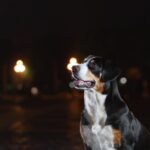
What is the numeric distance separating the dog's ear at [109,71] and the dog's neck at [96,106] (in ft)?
0.72

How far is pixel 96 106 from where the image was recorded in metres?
8.34

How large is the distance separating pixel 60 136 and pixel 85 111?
9482mm

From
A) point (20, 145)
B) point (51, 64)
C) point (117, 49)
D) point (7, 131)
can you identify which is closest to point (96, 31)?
point (117, 49)

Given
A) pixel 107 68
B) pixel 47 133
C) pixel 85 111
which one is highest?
pixel 107 68

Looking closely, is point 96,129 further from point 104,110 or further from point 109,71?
point 109,71

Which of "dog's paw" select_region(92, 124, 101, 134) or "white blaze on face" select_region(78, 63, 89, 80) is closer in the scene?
"dog's paw" select_region(92, 124, 101, 134)

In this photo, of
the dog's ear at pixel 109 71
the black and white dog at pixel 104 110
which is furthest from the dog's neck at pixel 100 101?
the dog's ear at pixel 109 71

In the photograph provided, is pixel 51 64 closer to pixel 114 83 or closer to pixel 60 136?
pixel 60 136

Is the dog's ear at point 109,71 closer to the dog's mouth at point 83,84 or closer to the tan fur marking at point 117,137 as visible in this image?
the dog's mouth at point 83,84

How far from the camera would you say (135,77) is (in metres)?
68.9

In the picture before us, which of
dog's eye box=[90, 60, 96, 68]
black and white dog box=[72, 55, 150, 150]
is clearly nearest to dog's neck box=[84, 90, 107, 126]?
black and white dog box=[72, 55, 150, 150]

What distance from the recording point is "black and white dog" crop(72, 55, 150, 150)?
8.27m

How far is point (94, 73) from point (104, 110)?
47cm

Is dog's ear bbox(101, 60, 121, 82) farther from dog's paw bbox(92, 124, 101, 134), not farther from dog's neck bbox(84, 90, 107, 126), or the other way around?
dog's paw bbox(92, 124, 101, 134)
